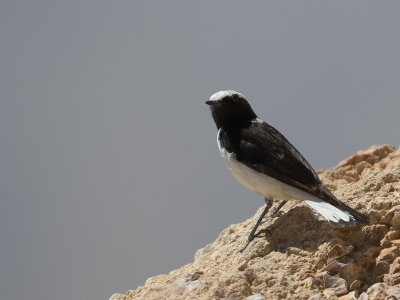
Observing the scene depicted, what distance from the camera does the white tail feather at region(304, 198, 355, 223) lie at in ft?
19.2

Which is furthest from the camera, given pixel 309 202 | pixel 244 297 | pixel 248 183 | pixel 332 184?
pixel 332 184

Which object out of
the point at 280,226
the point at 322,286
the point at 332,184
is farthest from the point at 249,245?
the point at 332,184

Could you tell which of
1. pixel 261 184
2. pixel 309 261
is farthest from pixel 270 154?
pixel 309 261

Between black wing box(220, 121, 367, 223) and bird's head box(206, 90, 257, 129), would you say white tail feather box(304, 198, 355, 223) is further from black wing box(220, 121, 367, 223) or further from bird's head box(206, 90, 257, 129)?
bird's head box(206, 90, 257, 129)

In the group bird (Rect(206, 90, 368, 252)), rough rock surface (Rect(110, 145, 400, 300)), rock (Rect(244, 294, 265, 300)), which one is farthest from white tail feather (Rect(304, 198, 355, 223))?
rock (Rect(244, 294, 265, 300))

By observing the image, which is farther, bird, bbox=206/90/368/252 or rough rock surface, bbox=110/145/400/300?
bird, bbox=206/90/368/252

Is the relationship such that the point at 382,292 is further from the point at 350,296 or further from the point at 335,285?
the point at 335,285

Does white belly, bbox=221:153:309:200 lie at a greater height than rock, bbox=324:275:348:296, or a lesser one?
greater

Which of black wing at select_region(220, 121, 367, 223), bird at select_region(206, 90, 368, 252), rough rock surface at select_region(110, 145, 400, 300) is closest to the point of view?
rough rock surface at select_region(110, 145, 400, 300)

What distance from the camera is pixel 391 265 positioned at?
551 centimetres

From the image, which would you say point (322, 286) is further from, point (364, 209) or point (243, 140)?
point (243, 140)

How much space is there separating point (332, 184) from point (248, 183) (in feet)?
6.27

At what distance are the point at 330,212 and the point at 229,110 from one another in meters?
1.79

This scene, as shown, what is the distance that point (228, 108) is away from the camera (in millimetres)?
7148
